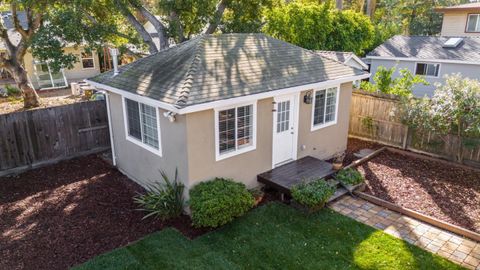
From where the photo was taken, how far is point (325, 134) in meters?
11.4

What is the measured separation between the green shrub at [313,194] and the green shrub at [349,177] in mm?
1074

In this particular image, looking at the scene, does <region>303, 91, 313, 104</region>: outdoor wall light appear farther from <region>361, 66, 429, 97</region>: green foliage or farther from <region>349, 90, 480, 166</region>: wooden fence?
<region>361, 66, 429, 97</region>: green foliage

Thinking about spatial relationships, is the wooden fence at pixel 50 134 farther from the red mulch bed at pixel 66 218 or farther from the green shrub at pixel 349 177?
the green shrub at pixel 349 177

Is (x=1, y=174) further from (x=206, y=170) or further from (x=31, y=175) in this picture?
(x=206, y=170)

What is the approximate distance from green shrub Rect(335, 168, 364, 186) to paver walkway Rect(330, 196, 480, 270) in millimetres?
440

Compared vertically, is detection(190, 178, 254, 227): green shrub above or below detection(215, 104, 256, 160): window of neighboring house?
below

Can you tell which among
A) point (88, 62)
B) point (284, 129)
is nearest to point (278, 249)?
point (284, 129)

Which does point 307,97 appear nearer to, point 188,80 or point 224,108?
point 224,108

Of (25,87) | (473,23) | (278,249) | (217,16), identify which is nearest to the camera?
(278,249)

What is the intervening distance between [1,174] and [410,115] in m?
13.0

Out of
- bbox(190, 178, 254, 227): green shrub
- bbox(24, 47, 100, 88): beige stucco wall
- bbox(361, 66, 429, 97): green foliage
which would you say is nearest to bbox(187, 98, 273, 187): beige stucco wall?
bbox(190, 178, 254, 227): green shrub

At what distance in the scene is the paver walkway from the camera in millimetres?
6988

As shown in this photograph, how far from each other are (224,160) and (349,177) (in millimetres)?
3535

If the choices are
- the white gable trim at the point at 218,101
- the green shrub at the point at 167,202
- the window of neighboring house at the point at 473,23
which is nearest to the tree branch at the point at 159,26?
the white gable trim at the point at 218,101
